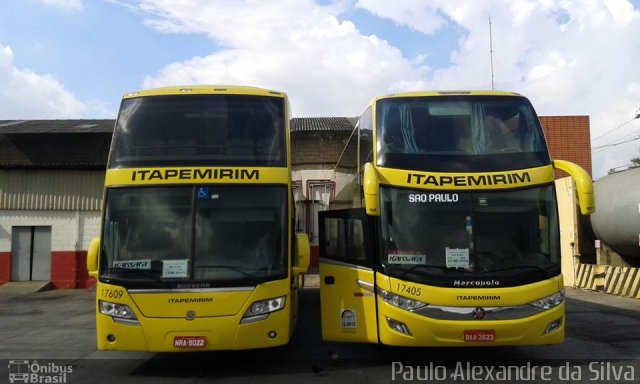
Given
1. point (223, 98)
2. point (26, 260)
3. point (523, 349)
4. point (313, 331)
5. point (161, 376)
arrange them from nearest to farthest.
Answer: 1. point (161, 376)
2. point (223, 98)
3. point (523, 349)
4. point (313, 331)
5. point (26, 260)

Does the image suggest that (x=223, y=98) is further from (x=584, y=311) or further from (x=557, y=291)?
(x=584, y=311)

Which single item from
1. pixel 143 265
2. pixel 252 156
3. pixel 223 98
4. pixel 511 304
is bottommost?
pixel 511 304

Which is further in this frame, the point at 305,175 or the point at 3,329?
the point at 305,175

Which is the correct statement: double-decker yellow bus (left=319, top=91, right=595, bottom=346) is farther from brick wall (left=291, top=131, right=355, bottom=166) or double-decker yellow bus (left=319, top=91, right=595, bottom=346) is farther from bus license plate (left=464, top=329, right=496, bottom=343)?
brick wall (left=291, top=131, right=355, bottom=166)

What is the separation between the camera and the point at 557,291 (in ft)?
22.4

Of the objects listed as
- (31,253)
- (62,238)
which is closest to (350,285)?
(62,238)

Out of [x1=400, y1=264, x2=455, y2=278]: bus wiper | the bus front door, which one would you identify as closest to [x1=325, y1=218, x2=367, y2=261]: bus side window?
the bus front door

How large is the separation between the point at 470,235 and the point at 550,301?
131 centimetres

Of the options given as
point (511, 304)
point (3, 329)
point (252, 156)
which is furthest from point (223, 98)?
point (3, 329)

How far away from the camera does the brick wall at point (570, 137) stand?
2925 cm

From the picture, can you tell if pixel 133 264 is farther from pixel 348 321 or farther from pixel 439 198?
pixel 439 198

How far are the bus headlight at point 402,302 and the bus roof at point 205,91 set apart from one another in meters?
3.33

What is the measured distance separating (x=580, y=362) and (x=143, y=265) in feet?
20.6

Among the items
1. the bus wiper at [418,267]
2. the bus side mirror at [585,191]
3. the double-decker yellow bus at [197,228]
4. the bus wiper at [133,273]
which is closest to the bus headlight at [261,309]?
the double-decker yellow bus at [197,228]
